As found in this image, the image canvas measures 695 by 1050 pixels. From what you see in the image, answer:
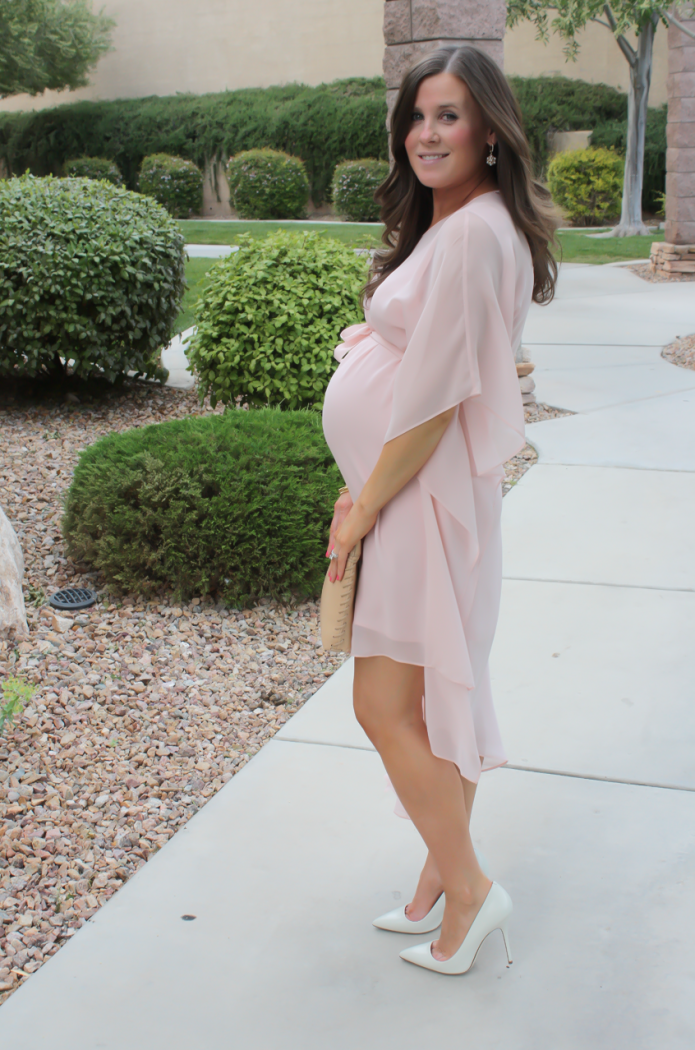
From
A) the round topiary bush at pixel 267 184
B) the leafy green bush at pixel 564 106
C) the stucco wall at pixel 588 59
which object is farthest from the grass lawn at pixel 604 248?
the round topiary bush at pixel 267 184

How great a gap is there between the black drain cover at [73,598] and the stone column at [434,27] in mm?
3564

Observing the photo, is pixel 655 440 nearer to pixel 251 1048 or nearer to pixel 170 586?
pixel 170 586

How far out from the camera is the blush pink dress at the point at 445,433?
5.79ft

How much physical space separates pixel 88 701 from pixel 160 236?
444 cm

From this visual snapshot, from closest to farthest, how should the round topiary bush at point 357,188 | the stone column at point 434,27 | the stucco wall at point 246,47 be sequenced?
the stone column at point 434,27, the round topiary bush at point 357,188, the stucco wall at point 246,47

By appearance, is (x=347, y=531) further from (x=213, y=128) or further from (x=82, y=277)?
(x=213, y=128)

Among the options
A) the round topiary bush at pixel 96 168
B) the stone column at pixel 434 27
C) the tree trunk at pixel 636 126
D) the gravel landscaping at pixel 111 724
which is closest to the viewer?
the gravel landscaping at pixel 111 724

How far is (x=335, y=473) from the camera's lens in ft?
13.5

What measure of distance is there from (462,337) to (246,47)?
30071mm

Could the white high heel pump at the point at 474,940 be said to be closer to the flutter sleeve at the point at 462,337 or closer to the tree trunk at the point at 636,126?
the flutter sleeve at the point at 462,337

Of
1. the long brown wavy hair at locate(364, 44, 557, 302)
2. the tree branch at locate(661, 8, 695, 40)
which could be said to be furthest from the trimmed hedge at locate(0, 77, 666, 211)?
the long brown wavy hair at locate(364, 44, 557, 302)

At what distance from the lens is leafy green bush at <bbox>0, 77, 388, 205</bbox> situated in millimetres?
25266

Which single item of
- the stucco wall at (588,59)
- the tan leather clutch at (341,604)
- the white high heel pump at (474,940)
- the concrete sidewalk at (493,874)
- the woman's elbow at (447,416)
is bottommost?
the concrete sidewalk at (493,874)

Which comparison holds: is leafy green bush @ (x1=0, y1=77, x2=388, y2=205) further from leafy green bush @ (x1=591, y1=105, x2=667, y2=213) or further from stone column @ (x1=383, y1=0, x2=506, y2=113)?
stone column @ (x1=383, y1=0, x2=506, y2=113)
